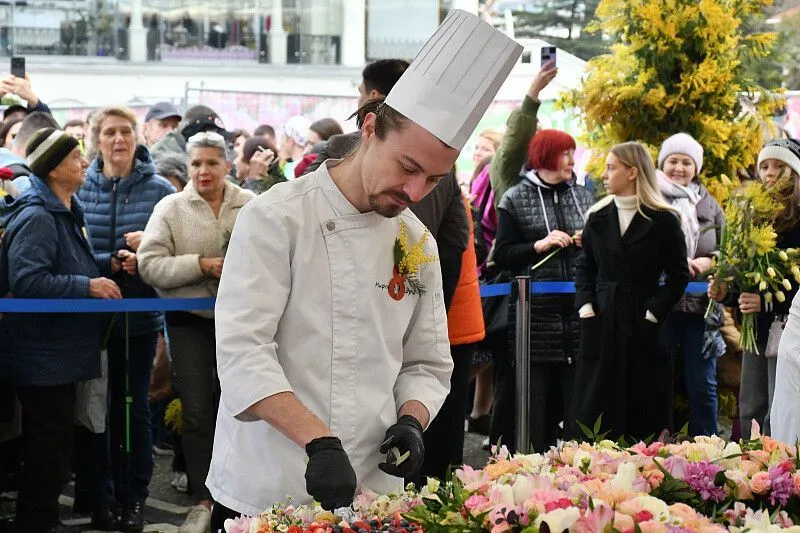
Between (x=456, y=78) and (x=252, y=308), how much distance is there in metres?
0.65

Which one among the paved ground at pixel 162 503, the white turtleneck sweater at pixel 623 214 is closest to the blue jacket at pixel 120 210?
the paved ground at pixel 162 503

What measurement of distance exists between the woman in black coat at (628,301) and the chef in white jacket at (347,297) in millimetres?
3686

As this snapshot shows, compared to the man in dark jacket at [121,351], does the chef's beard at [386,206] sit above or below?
above

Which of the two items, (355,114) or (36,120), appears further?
(36,120)

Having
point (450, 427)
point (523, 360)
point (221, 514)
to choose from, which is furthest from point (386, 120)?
point (523, 360)

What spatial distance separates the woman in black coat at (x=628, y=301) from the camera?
6.52 meters

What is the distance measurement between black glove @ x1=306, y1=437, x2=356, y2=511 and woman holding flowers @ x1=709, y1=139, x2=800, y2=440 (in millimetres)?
4176

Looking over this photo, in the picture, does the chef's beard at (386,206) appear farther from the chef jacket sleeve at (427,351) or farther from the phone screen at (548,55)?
the phone screen at (548,55)

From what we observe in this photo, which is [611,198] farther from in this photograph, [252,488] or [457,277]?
[252,488]

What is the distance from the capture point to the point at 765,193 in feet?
20.8

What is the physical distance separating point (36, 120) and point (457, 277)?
10.1ft

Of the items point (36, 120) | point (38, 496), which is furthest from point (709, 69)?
point (38, 496)

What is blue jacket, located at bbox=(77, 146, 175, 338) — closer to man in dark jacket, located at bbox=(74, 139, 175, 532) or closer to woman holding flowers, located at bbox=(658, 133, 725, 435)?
man in dark jacket, located at bbox=(74, 139, 175, 532)

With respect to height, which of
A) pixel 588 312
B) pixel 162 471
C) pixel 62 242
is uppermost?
pixel 62 242
